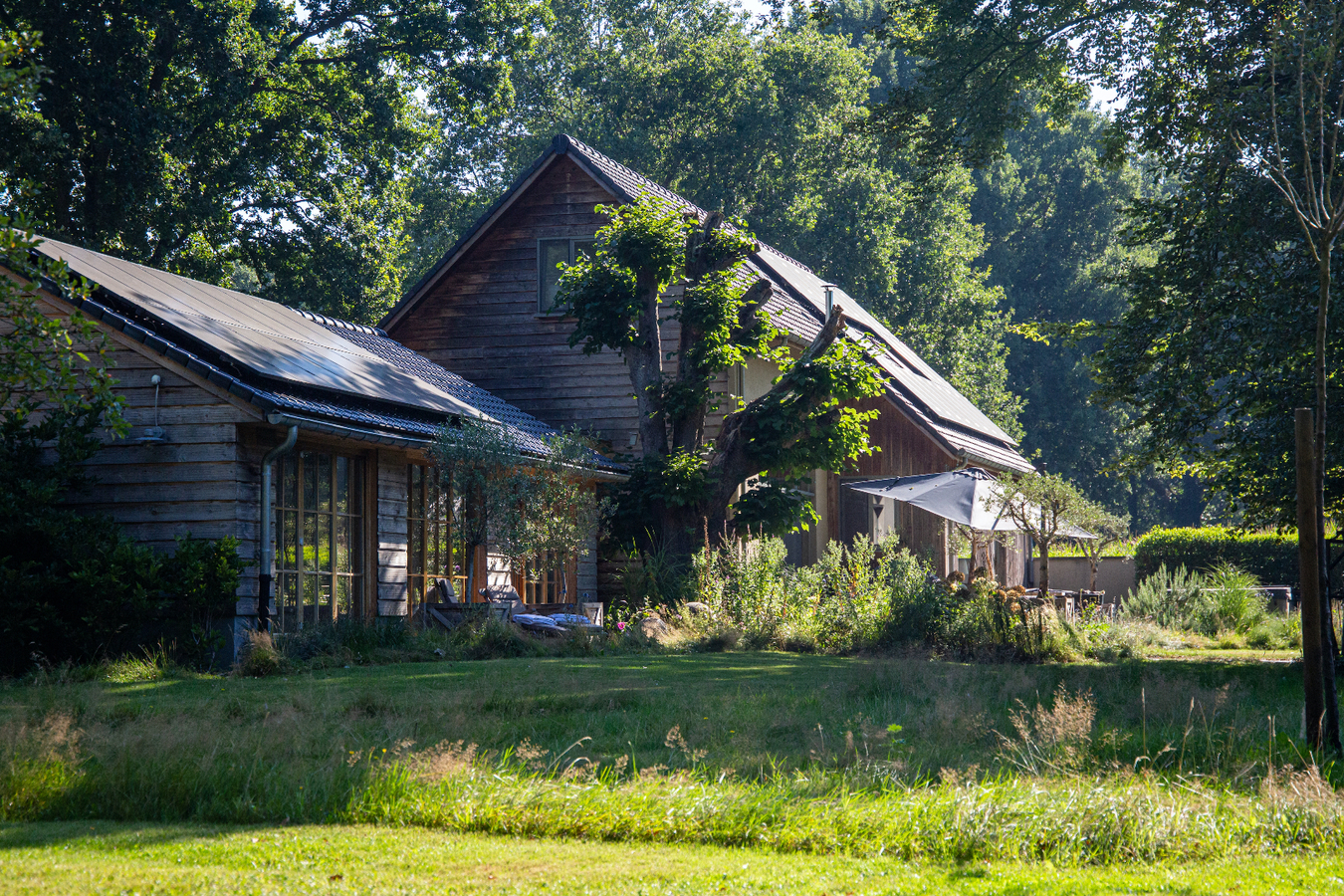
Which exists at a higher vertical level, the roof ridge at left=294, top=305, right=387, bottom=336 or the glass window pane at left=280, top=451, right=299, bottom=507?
the roof ridge at left=294, top=305, right=387, bottom=336

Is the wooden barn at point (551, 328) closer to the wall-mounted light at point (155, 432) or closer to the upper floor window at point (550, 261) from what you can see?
the upper floor window at point (550, 261)

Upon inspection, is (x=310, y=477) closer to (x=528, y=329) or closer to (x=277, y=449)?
(x=277, y=449)

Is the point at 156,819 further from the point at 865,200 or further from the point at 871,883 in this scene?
the point at 865,200

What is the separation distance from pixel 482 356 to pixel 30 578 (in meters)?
12.1

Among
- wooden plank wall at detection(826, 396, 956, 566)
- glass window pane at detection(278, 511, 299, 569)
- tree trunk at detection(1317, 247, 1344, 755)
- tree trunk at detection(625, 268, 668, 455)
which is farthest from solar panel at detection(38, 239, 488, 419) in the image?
tree trunk at detection(1317, 247, 1344, 755)

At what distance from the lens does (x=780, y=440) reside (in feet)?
60.2

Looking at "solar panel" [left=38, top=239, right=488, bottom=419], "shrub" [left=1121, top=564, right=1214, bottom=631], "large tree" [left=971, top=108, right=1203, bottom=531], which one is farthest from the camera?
"large tree" [left=971, top=108, right=1203, bottom=531]

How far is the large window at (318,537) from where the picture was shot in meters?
14.1

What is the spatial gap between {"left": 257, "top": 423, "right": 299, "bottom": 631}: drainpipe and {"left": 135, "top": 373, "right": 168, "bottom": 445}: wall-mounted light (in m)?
1.02

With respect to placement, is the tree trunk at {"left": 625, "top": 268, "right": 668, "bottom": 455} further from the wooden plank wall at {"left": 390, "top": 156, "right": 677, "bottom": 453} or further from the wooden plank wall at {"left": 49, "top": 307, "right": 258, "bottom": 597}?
the wooden plank wall at {"left": 49, "top": 307, "right": 258, "bottom": 597}

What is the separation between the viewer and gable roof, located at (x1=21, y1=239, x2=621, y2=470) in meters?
13.4

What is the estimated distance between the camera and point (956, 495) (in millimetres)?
19016

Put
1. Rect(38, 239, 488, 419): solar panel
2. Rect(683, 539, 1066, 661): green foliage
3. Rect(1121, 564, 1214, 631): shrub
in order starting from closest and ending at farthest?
Rect(38, 239, 488, 419): solar panel → Rect(683, 539, 1066, 661): green foliage → Rect(1121, 564, 1214, 631): shrub

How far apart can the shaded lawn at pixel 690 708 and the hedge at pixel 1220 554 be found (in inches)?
752
